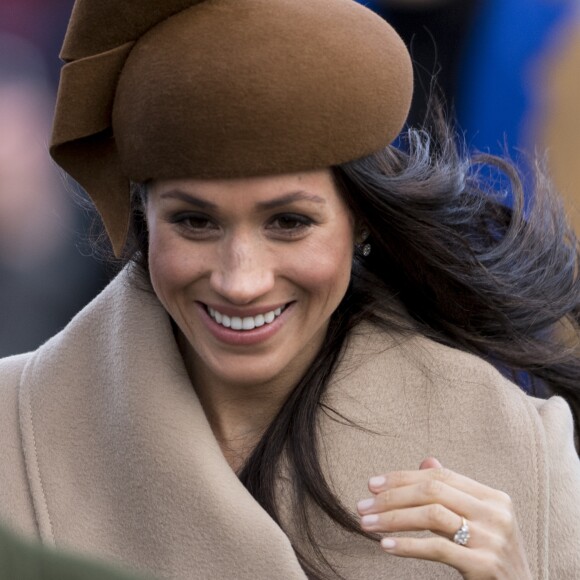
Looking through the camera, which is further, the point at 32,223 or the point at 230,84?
the point at 32,223

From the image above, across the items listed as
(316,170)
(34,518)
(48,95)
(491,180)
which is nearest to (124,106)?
(316,170)

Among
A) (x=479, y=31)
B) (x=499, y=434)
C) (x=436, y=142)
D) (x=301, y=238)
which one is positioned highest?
(x=479, y=31)

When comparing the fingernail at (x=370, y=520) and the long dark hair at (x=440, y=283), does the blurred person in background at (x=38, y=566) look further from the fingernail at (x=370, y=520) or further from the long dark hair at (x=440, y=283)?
the long dark hair at (x=440, y=283)

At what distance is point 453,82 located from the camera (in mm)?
4738

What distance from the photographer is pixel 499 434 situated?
2.06m

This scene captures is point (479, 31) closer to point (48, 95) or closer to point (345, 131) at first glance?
point (48, 95)

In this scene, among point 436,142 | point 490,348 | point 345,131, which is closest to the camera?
point 345,131

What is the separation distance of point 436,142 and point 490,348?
499mm

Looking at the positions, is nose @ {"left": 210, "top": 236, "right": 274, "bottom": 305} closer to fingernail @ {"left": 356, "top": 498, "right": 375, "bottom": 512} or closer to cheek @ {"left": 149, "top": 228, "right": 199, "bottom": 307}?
cheek @ {"left": 149, "top": 228, "right": 199, "bottom": 307}

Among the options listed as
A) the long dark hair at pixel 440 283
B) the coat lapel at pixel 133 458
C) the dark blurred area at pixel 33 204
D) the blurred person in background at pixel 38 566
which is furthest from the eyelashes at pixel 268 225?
the dark blurred area at pixel 33 204

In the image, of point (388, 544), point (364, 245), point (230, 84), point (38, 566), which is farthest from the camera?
point (364, 245)

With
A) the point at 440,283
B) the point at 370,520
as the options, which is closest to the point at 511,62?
the point at 440,283

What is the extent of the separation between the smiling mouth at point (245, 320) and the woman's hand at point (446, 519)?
41 cm

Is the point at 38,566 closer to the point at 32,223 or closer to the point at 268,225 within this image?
the point at 268,225
